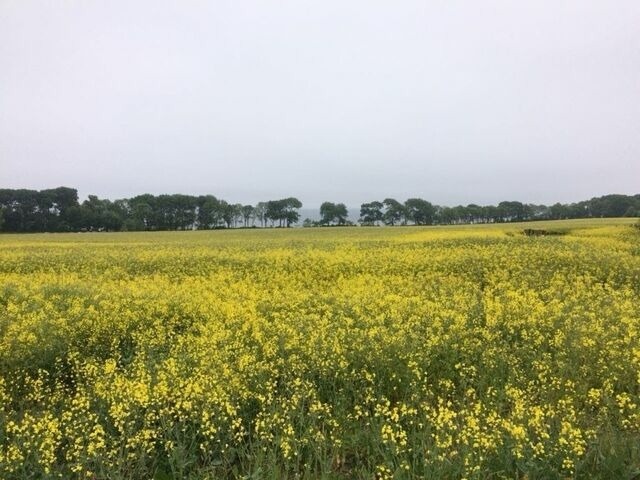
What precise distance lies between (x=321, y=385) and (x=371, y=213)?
117955mm

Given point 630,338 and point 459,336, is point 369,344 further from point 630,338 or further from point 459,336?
point 630,338

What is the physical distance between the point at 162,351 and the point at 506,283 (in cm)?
792

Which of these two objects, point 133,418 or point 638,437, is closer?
point 638,437

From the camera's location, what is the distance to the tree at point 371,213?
121 metres

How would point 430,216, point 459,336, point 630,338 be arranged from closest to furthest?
1. point 630,338
2. point 459,336
3. point 430,216

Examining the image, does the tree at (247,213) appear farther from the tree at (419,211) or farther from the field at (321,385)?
the field at (321,385)

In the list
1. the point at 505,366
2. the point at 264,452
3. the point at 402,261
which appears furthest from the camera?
the point at 402,261

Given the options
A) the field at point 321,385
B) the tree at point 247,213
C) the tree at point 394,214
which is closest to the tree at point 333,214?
the tree at point 394,214

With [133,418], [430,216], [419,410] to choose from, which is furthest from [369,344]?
[430,216]

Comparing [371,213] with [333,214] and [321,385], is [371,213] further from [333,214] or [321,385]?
[321,385]

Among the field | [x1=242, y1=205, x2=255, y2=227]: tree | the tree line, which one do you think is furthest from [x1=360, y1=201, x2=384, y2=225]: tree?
the field

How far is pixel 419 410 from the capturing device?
4.87 meters

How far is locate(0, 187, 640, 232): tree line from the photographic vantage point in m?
86.7

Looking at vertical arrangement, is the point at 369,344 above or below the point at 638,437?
above
